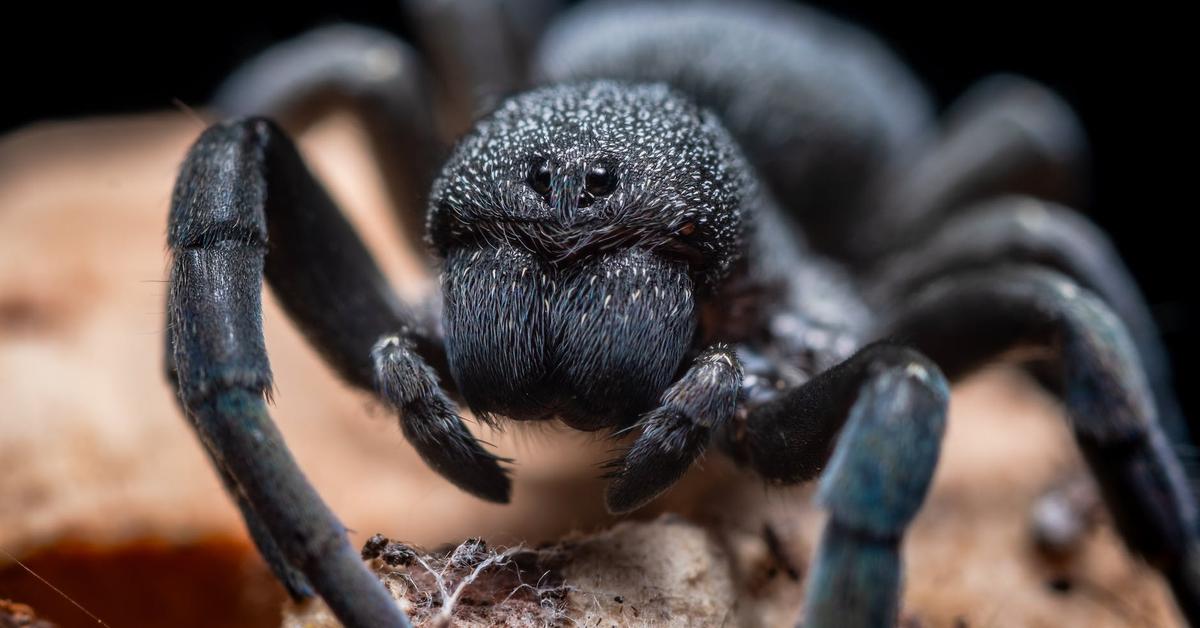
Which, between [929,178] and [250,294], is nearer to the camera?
[250,294]

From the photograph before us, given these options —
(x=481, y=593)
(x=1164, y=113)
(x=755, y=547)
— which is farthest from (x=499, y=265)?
(x=1164, y=113)

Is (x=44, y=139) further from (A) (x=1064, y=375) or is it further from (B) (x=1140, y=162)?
(B) (x=1140, y=162)

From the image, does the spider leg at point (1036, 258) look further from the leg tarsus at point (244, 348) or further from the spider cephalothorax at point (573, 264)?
the leg tarsus at point (244, 348)

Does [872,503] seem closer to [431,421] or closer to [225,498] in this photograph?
[431,421]

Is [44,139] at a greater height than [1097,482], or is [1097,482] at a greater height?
→ [44,139]

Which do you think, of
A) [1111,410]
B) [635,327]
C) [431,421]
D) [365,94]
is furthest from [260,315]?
[1111,410]

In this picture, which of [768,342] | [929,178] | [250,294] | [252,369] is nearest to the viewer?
[252,369]

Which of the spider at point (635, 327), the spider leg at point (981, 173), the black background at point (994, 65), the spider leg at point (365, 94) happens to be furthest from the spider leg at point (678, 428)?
the black background at point (994, 65)

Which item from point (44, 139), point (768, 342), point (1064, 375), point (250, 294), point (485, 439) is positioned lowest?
point (1064, 375)
